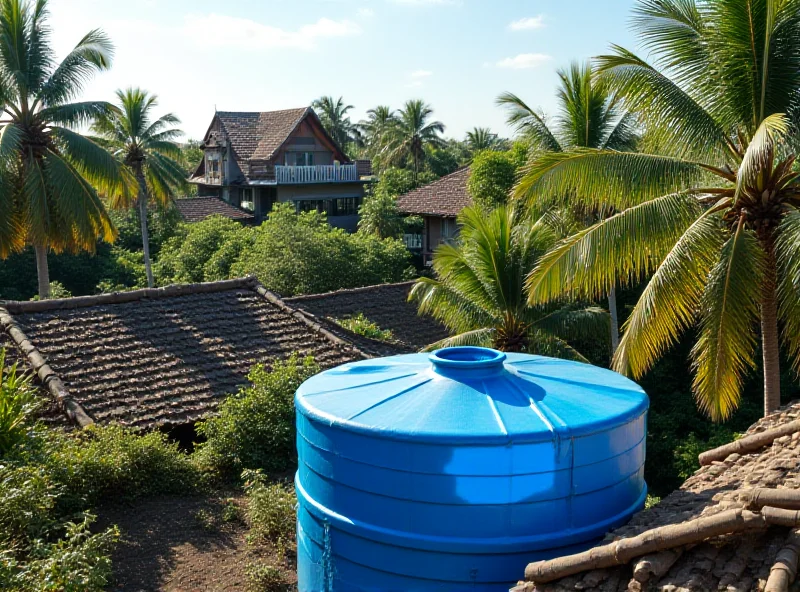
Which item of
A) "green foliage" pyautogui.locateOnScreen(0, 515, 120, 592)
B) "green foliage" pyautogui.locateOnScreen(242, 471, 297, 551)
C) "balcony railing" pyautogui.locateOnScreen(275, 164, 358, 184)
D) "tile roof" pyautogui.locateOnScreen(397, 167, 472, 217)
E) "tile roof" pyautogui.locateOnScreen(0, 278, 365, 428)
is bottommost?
"green foliage" pyautogui.locateOnScreen(242, 471, 297, 551)

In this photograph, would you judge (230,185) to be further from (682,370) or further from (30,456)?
(30,456)

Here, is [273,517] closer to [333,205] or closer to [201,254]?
[201,254]

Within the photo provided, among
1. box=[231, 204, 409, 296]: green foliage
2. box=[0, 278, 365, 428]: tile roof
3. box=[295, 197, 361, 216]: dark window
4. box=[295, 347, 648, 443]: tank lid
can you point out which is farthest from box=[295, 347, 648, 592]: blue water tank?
box=[295, 197, 361, 216]: dark window

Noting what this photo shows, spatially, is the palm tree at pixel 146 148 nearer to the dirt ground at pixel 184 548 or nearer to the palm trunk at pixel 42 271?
the palm trunk at pixel 42 271

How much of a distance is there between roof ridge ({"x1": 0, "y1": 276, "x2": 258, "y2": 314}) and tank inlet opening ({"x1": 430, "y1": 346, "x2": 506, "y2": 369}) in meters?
9.05

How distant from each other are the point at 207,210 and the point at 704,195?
117 feet

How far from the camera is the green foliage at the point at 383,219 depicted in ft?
124

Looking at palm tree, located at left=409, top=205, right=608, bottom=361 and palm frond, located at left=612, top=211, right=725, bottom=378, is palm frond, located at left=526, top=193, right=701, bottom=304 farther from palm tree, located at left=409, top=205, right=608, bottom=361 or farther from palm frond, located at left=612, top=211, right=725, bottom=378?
palm tree, located at left=409, top=205, right=608, bottom=361

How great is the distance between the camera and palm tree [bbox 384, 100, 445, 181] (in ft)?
172

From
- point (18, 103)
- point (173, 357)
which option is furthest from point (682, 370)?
point (18, 103)

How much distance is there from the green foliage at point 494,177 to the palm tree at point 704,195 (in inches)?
563

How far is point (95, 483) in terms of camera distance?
10008 millimetres

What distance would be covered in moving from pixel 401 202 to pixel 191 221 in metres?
12.1

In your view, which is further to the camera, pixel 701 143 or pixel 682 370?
pixel 682 370
